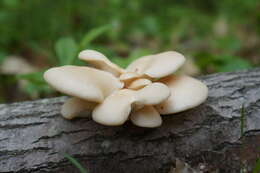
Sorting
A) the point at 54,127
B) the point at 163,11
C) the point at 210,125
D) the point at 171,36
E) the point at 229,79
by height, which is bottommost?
the point at 210,125

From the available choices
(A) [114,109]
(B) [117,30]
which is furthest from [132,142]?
(B) [117,30]

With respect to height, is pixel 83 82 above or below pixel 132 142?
above

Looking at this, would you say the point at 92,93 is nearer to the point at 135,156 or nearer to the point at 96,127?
the point at 96,127

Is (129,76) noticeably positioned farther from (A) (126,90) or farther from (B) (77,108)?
(B) (77,108)

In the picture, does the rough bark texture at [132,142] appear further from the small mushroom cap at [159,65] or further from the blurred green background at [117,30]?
the blurred green background at [117,30]

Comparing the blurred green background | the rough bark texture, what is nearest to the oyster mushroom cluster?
the rough bark texture

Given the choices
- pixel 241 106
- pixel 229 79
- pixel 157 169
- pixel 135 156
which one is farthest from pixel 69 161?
pixel 229 79
